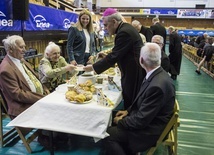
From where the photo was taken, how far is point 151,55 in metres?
1.64

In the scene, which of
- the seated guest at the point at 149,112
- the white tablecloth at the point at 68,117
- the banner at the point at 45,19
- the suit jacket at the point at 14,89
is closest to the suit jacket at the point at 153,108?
the seated guest at the point at 149,112

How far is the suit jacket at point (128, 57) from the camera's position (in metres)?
2.05

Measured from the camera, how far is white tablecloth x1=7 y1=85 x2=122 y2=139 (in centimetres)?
169

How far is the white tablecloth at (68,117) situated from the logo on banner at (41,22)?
504cm

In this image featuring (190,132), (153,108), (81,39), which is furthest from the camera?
(81,39)

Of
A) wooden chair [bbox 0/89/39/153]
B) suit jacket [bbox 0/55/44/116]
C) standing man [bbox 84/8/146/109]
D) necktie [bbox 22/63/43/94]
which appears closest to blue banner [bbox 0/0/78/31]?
necktie [bbox 22/63/43/94]

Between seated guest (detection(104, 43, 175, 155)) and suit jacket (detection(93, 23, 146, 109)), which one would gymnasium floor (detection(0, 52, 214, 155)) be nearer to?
seated guest (detection(104, 43, 175, 155))

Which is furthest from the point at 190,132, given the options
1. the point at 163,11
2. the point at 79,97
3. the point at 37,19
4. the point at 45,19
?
the point at 163,11

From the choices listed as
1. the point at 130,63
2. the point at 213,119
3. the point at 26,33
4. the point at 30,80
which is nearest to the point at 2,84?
the point at 30,80

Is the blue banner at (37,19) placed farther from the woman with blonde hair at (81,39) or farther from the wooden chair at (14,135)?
the wooden chair at (14,135)

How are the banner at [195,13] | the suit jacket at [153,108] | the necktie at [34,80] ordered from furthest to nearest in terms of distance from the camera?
the banner at [195,13] < the necktie at [34,80] < the suit jacket at [153,108]

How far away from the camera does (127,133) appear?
1.73m

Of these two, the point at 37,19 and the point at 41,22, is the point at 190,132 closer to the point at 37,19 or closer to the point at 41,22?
the point at 37,19

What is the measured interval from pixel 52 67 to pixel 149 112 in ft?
4.76
